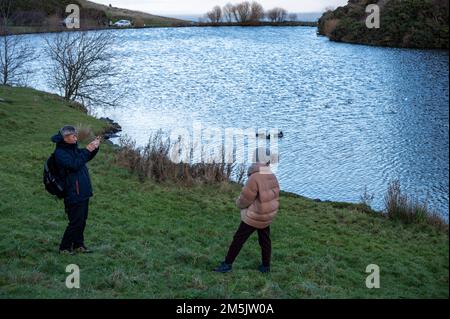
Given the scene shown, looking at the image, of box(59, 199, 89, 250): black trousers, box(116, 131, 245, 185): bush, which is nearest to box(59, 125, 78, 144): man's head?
box(59, 199, 89, 250): black trousers

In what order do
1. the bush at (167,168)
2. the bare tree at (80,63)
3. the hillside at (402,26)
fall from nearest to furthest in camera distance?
the bush at (167,168) → the bare tree at (80,63) → the hillside at (402,26)

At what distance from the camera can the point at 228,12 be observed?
9688 centimetres

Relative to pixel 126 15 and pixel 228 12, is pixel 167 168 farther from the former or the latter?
pixel 126 15

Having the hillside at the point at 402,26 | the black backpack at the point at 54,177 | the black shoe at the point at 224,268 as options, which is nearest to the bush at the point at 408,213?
the black shoe at the point at 224,268

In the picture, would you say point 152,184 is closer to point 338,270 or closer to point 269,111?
point 338,270

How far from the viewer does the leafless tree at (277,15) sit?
100562 millimetres

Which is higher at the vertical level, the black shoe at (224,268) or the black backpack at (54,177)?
the black backpack at (54,177)

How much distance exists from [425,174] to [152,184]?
422 inches

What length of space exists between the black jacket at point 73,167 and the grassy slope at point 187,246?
3.72 ft

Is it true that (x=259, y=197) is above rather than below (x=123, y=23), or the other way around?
below

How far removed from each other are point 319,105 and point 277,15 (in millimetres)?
71405

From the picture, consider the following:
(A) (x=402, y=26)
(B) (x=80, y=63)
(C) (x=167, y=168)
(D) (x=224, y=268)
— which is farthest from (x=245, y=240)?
(A) (x=402, y=26)

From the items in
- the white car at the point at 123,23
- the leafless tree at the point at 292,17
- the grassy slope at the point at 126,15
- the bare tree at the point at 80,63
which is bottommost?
the bare tree at the point at 80,63

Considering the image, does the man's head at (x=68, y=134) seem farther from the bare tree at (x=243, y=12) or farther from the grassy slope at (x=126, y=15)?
the grassy slope at (x=126, y=15)
